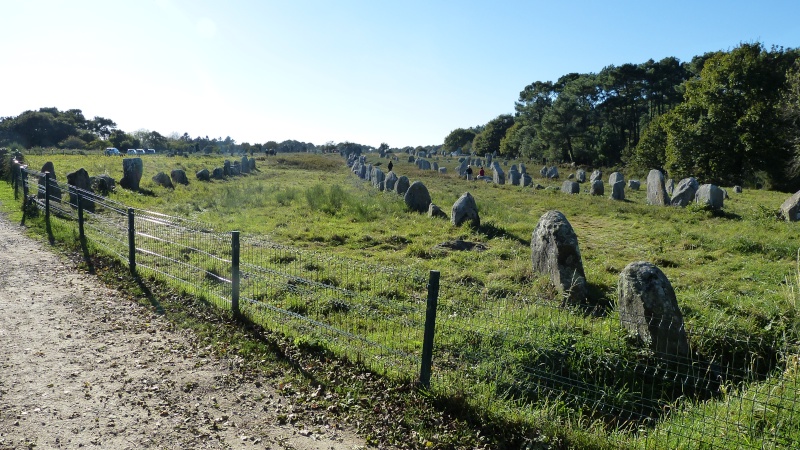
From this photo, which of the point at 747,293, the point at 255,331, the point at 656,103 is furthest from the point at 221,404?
the point at 656,103

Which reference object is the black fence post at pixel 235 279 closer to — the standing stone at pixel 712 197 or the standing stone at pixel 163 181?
the standing stone at pixel 712 197

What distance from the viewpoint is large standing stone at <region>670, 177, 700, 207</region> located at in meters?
23.0

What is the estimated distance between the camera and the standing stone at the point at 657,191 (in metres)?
24.6

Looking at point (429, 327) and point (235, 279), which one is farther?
point (235, 279)

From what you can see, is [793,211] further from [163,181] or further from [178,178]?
[178,178]

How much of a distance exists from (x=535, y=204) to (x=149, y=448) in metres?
21.9

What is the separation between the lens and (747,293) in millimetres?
9703

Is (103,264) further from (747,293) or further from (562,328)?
(747,293)

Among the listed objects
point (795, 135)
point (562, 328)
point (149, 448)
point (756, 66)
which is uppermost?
point (756, 66)

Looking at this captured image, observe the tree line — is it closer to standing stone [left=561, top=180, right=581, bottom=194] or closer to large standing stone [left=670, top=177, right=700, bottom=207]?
standing stone [left=561, top=180, right=581, bottom=194]

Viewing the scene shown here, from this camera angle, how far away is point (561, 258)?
9930 millimetres

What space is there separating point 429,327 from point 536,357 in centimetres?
174

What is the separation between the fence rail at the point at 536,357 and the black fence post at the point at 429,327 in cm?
1

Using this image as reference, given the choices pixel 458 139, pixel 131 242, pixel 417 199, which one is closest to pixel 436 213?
pixel 417 199
